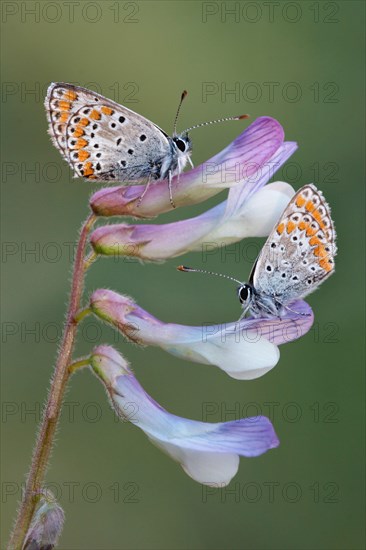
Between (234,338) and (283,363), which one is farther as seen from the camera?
(283,363)

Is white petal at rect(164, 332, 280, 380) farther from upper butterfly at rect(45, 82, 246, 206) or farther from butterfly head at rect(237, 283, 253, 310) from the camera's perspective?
upper butterfly at rect(45, 82, 246, 206)

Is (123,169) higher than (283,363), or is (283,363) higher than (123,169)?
(123,169)

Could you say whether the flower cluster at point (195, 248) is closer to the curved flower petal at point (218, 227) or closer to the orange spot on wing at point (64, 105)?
the curved flower petal at point (218, 227)

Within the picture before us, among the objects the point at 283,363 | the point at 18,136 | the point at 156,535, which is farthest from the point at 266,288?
the point at 18,136

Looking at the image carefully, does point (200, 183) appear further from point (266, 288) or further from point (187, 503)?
point (187, 503)

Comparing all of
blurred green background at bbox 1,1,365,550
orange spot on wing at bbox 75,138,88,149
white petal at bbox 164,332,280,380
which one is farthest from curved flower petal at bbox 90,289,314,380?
blurred green background at bbox 1,1,365,550

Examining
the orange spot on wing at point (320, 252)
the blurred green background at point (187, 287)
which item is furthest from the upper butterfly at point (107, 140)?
the blurred green background at point (187, 287)
